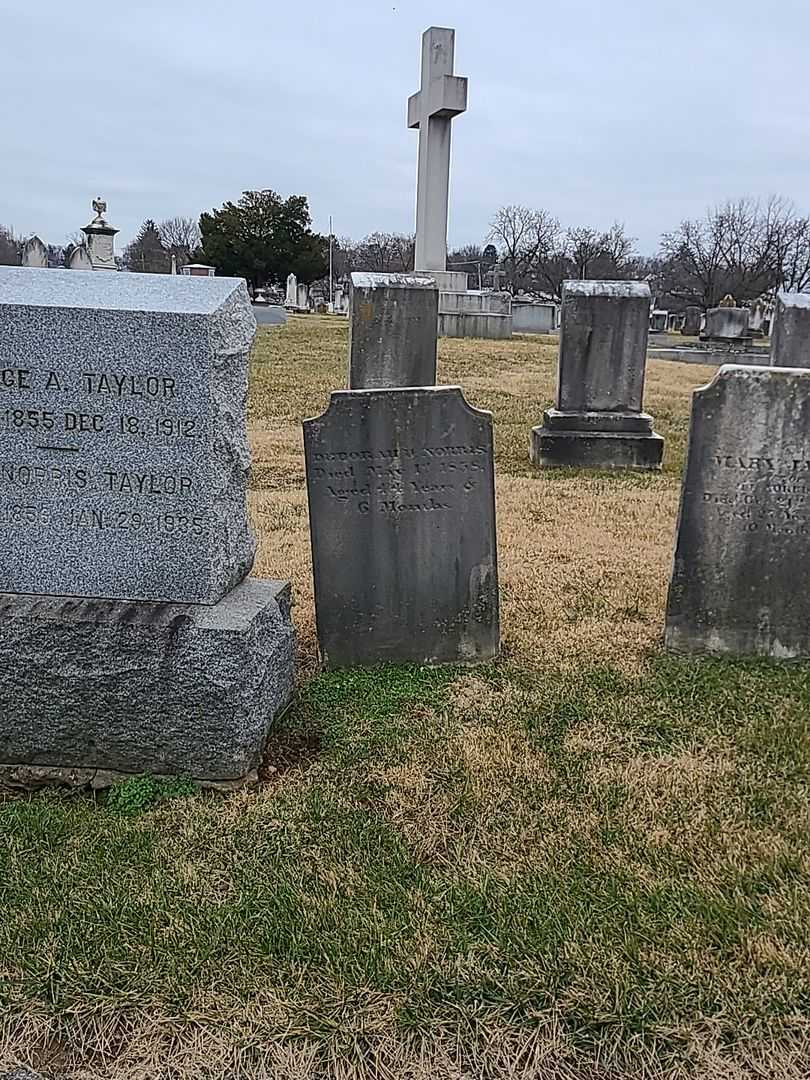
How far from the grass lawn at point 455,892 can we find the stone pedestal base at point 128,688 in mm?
174

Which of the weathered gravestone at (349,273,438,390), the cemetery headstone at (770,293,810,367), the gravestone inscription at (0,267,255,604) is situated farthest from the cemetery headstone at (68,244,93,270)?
the gravestone inscription at (0,267,255,604)

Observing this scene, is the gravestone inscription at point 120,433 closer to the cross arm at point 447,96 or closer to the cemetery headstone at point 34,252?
the cross arm at point 447,96

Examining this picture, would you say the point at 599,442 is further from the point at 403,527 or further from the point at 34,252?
the point at 34,252

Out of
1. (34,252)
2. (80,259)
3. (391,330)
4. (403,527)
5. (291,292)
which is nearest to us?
(403,527)

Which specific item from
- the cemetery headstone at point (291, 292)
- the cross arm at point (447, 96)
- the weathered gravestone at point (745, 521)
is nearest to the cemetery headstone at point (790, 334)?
the weathered gravestone at point (745, 521)

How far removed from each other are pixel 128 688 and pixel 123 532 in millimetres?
554

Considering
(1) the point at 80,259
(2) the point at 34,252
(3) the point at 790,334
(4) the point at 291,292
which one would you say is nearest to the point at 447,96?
(3) the point at 790,334

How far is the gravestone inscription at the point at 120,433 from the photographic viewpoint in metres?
2.97

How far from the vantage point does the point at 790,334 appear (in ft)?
24.6

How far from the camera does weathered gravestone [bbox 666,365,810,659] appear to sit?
13.1ft

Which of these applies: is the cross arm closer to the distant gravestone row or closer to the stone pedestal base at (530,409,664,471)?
the stone pedestal base at (530,409,664,471)

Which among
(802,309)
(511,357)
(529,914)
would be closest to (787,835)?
(529,914)

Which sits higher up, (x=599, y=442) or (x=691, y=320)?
(x=691, y=320)

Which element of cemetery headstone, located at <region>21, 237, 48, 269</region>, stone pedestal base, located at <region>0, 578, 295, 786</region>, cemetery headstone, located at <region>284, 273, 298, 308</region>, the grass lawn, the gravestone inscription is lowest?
the grass lawn
